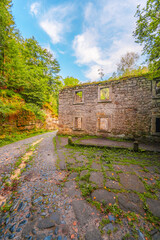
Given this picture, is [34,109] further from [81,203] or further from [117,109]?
[81,203]

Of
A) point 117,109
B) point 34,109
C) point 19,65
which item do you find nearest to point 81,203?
point 117,109

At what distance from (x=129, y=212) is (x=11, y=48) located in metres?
13.4

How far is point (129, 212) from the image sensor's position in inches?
64.4

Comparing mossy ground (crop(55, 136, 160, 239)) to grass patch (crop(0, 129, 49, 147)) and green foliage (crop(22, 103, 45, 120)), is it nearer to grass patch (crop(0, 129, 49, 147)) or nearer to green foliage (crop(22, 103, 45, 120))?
grass patch (crop(0, 129, 49, 147))

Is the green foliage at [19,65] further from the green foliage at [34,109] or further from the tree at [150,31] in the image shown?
the tree at [150,31]

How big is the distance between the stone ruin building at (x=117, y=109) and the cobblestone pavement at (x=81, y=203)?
4.04 m

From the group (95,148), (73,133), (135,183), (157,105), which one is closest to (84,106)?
(73,133)

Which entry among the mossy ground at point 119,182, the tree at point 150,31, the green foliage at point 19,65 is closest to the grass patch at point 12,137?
the green foliage at point 19,65

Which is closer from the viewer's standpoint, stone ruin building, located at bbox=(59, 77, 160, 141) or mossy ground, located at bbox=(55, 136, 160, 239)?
mossy ground, located at bbox=(55, 136, 160, 239)

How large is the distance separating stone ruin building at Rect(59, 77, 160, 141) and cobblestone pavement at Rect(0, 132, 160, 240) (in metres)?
4.04

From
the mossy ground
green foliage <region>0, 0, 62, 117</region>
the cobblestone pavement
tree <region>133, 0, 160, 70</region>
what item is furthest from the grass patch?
tree <region>133, 0, 160, 70</region>

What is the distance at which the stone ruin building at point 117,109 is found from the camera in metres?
6.18

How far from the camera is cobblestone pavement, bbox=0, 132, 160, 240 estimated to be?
1.37 metres

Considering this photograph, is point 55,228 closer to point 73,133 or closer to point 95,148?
point 95,148
